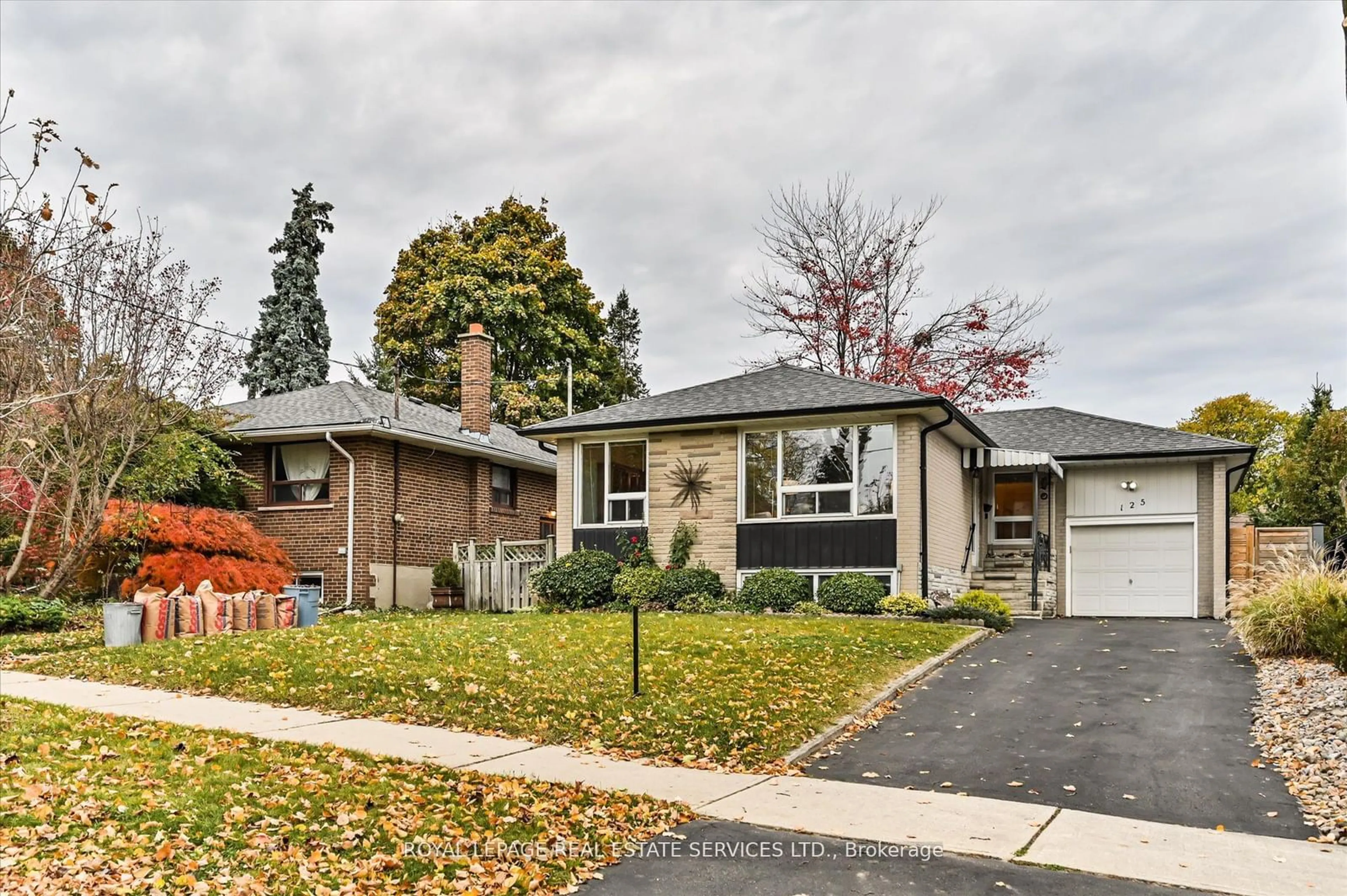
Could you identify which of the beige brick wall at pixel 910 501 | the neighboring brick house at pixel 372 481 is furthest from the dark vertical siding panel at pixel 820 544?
the neighboring brick house at pixel 372 481

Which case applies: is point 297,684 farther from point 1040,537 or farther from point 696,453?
point 1040,537

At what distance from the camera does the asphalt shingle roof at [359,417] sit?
20.8 m

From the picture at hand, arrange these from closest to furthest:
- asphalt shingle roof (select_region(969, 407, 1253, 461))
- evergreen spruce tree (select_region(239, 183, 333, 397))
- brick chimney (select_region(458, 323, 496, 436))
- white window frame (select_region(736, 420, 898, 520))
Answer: white window frame (select_region(736, 420, 898, 520)) < asphalt shingle roof (select_region(969, 407, 1253, 461)) < brick chimney (select_region(458, 323, 496, 436)) < evergreen spruce tree (select_region(239, 183, 333, 397))

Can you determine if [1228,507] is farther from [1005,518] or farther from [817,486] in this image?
[817,486]

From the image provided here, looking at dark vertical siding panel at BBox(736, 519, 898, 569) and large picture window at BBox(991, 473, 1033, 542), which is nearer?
dark vertical siding panel at BBox(736, 519, 898, 569)

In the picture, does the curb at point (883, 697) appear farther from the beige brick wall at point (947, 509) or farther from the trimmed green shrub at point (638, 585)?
the trimmed green shrub at point (638, 585)

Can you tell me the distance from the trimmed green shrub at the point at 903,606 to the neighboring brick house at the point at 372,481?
31.9ft

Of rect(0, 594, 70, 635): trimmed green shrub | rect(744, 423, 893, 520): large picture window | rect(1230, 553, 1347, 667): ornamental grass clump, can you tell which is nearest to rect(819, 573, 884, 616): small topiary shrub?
Result: rect(744, 423, 893, 520): large picture window

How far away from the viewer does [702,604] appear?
17.3 metres

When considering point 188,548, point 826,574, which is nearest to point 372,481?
point 188,548

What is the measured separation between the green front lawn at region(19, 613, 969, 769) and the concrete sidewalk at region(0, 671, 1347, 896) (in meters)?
0.49

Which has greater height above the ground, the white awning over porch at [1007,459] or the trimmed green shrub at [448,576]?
the white awning over porch at [1007,459]

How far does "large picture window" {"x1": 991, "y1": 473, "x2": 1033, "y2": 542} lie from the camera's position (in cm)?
2128

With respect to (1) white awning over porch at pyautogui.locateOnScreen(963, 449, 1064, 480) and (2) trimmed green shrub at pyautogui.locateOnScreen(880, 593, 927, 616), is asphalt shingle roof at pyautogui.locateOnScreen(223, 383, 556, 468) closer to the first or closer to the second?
(2) trimmed green shrub at pyautogui.locateOnScreen(880, 593, 927, 616)
